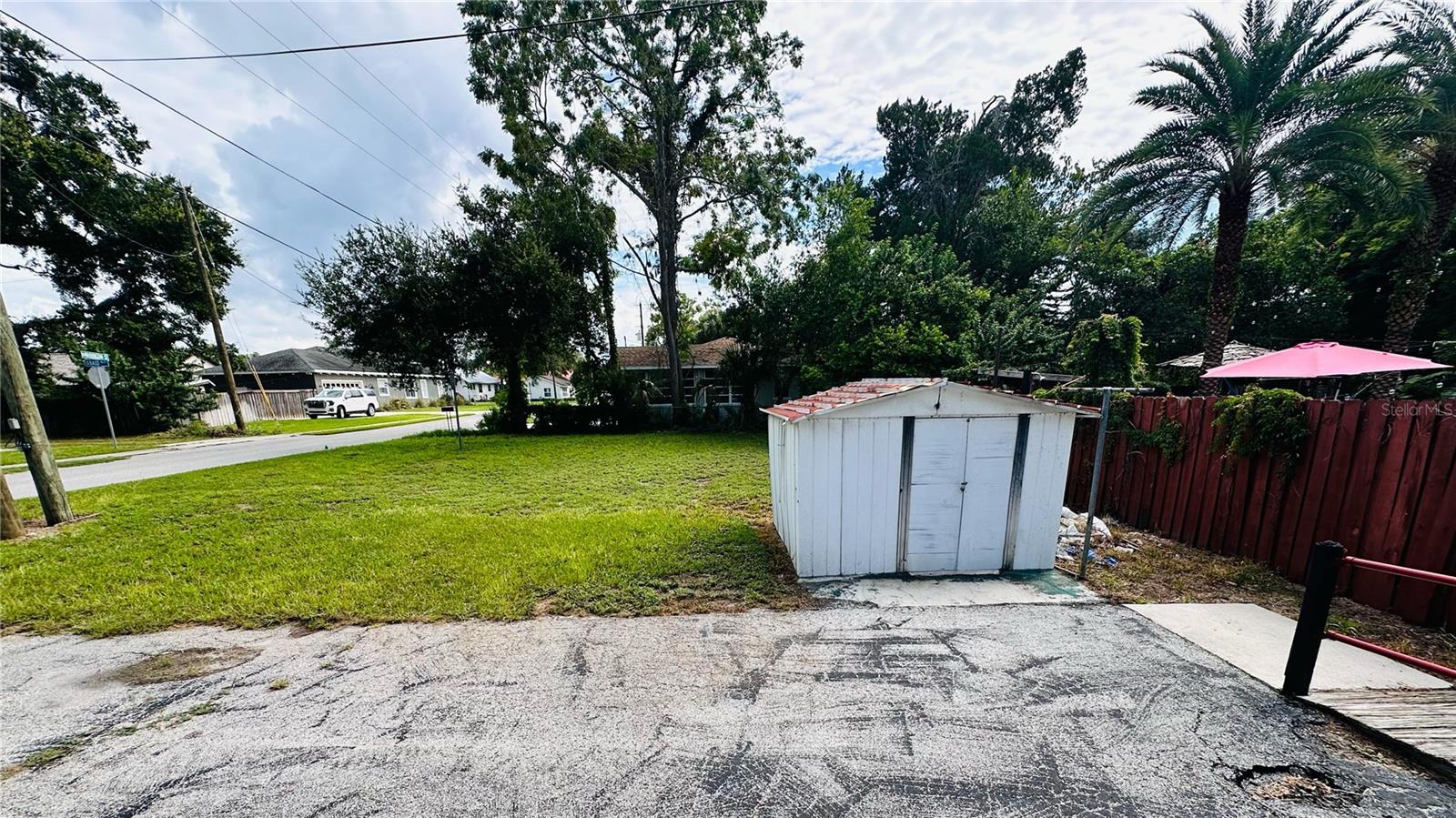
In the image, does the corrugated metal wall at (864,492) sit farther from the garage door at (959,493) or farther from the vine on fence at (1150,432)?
the vine on fence at (1150,432)

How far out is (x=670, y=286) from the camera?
56.9 feet

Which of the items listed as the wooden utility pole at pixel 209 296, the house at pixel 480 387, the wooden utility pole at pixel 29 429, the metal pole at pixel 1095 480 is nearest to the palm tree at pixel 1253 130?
the metal pole at pixel 1095 480

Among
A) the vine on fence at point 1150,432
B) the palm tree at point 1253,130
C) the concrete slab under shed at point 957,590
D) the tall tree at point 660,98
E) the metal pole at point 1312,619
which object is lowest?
the concrete slab under shed at point 957,590

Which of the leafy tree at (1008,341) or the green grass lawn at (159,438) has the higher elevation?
the leafy tree at (1008,341)

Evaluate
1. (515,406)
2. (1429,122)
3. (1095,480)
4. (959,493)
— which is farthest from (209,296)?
(1429,122)

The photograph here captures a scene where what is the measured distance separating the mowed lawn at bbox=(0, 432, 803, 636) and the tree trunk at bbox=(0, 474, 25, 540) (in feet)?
1.09

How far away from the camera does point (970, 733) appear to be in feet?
7.59

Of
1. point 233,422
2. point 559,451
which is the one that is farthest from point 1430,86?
point 233,422

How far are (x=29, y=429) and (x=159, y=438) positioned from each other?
13530mm

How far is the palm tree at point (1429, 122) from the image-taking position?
7.02m

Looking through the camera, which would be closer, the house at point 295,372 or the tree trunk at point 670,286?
the tree trunk at point 670,286

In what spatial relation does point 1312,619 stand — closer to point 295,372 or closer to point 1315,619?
point 1315,619

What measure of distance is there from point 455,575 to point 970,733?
428cm

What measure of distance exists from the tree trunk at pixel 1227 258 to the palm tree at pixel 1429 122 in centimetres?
186
